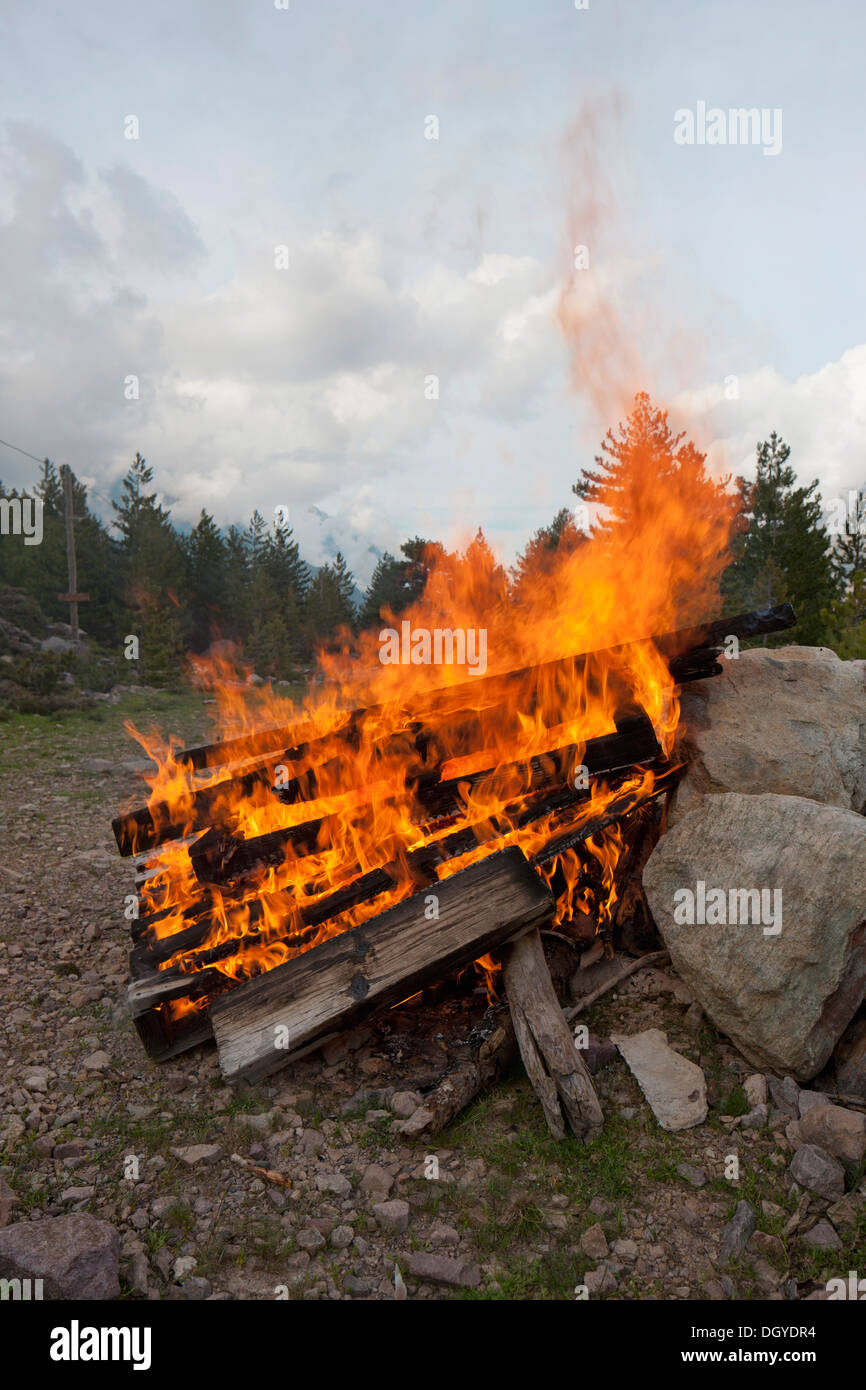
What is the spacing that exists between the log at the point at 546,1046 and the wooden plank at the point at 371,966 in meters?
0.22

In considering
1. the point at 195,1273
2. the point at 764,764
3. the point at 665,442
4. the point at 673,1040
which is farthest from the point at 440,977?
the point at 665,442

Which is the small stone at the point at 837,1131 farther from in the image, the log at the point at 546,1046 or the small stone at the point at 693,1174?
the log at the point at 546,1046

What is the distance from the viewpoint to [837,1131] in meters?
3.72

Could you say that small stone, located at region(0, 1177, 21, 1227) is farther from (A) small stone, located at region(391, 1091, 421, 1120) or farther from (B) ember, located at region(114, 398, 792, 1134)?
(A) small stone, located at region(391, 1091, 421, 1120)

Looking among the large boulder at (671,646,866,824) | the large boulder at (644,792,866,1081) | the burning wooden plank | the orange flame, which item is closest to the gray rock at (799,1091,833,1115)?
the large boulder at (644,792,866,1081)

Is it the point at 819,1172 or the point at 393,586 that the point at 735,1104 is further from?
the point at 393,586

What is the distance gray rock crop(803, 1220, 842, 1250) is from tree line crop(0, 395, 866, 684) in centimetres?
1819

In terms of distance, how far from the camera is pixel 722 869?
468 centimetres

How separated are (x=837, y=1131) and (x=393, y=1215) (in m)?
2.36

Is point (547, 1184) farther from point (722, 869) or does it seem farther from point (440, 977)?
point (722, 869)

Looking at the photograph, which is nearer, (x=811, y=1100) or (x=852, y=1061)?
(x=811, y=1100)

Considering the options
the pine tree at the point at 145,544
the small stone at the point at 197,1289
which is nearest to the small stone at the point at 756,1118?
the small stone at the point at 197,1289

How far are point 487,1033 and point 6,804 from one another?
341 inches

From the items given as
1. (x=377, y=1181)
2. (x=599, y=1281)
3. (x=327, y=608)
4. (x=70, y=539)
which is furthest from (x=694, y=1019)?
(x=327, y=608)
